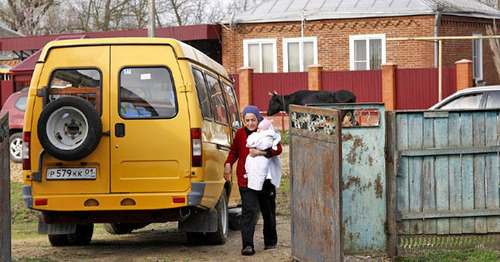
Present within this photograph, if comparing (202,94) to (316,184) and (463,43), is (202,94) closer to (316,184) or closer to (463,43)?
(316,184)

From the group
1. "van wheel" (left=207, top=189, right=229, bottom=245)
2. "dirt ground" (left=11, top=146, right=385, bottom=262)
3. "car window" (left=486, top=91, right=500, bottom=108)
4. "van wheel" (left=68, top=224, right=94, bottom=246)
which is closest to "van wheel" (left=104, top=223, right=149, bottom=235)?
"dirt ground" (left=11, top=146, right=385, bottom=262)

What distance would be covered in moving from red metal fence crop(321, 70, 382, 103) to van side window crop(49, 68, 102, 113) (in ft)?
71.6

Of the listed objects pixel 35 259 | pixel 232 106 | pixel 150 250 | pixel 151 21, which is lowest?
pixel 150 250

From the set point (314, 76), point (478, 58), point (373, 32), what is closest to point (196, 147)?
point (314, 76)

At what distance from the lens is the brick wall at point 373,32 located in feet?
101

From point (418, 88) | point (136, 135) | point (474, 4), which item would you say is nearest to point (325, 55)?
point (418, 88)

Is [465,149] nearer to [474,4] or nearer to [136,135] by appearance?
[136,135]

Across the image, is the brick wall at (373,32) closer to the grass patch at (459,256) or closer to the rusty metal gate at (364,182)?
the grass patch at (459,256)

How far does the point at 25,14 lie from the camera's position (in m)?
56.9

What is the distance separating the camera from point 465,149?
752 cm

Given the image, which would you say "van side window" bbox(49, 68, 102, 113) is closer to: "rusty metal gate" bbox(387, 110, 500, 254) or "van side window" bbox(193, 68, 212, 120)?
"van side window" bbox(193, 68, 212, 120)

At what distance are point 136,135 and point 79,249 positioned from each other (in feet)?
5.99

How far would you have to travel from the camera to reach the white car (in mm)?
12852

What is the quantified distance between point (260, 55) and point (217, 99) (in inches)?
912
